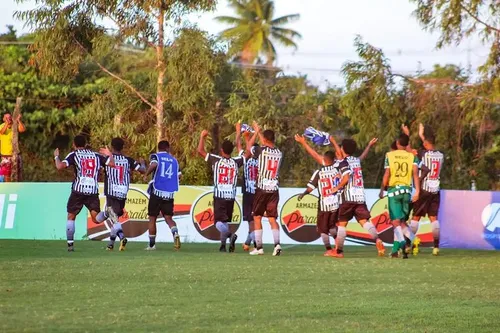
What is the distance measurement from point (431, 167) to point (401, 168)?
68.3 inches

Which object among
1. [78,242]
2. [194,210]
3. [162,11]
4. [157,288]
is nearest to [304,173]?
[162,11]

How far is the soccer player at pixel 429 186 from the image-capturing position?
67.6ft

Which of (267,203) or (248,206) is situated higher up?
(267,203)

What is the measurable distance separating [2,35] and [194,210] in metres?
32.1

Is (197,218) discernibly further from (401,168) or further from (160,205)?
(401,168)

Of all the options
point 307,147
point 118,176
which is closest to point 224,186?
point 118,176

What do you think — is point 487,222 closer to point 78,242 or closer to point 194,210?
point 194,210

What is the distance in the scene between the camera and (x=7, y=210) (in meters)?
24.8

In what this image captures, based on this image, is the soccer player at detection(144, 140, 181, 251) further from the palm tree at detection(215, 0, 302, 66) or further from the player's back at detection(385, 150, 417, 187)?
the palm tree at detection(215, 0, 302, 66)

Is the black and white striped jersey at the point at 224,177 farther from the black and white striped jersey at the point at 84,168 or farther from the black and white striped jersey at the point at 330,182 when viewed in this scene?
the black and white striped jersey at the point at 84,168

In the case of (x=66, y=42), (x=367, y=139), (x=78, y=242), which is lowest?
(x=78, y=242)

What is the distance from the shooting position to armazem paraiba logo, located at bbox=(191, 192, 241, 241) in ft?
80.1

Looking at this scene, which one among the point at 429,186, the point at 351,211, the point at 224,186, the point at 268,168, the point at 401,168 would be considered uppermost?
the point at 401,168

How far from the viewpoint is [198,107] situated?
103ft
